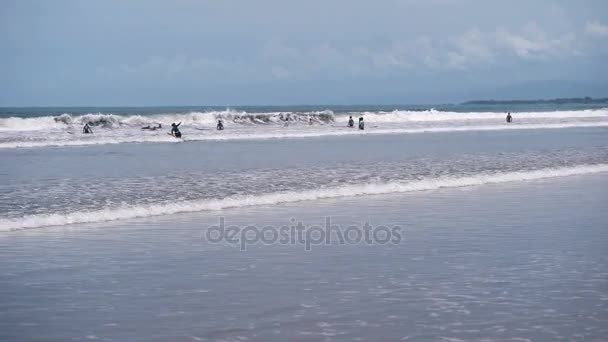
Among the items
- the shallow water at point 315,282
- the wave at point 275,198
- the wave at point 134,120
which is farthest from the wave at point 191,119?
the shallow water at point 315,282

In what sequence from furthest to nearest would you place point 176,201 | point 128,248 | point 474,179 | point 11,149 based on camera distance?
point 11,149 → point 474,179 → point 176,201 → point 128,248

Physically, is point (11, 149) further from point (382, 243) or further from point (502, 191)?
point (382, 243)

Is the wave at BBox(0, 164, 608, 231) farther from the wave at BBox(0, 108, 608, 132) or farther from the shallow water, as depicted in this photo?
the wave at BBox(0, 108, 608, 132)

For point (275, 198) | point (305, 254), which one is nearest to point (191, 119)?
point (275, 198)

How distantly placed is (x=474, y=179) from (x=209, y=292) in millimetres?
11613

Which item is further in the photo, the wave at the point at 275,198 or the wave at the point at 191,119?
the wave at the point at 191,119

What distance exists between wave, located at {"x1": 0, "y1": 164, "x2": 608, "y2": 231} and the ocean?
4 centimetres

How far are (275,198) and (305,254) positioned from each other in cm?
526

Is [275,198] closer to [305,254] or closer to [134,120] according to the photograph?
[305,254]

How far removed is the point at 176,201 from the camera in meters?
14.3

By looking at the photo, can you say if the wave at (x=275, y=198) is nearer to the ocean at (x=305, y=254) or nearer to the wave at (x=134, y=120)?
the ocean at (x=305, y=254)

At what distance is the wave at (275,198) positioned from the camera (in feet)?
40.3

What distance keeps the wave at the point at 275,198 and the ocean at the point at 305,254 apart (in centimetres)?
4

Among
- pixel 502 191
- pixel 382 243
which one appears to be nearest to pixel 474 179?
pixel 502 191
